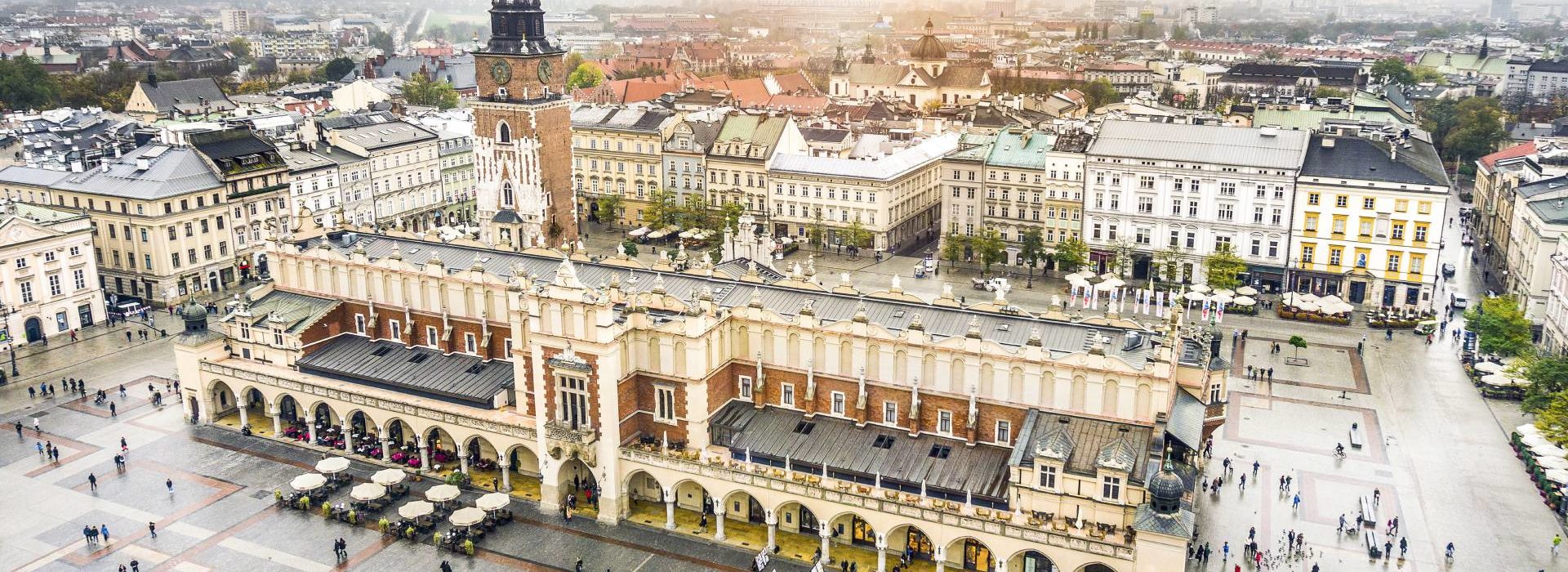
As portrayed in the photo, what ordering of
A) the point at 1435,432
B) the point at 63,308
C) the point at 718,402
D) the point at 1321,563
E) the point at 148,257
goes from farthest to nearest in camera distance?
the point at 148,257
the point at 63,308
the point at 1435,432
the point at 718,402
the point at 1321,563

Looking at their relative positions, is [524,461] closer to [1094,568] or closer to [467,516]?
[467,516]

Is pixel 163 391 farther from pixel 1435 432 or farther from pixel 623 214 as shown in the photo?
pixel 1435 432

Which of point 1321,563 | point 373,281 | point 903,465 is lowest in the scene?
point 1321,563

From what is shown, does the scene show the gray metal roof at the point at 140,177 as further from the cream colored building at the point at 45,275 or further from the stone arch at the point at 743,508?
the stone arch at the point at 743,508

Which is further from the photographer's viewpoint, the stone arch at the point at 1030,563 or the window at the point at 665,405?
the window at the point at 665,405

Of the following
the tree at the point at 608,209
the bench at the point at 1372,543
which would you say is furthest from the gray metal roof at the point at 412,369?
the tree at the point at 608,209

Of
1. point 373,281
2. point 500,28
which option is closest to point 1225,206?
point 500,28

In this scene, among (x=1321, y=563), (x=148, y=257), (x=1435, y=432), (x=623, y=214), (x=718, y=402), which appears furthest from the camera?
(x=623, y=214)
